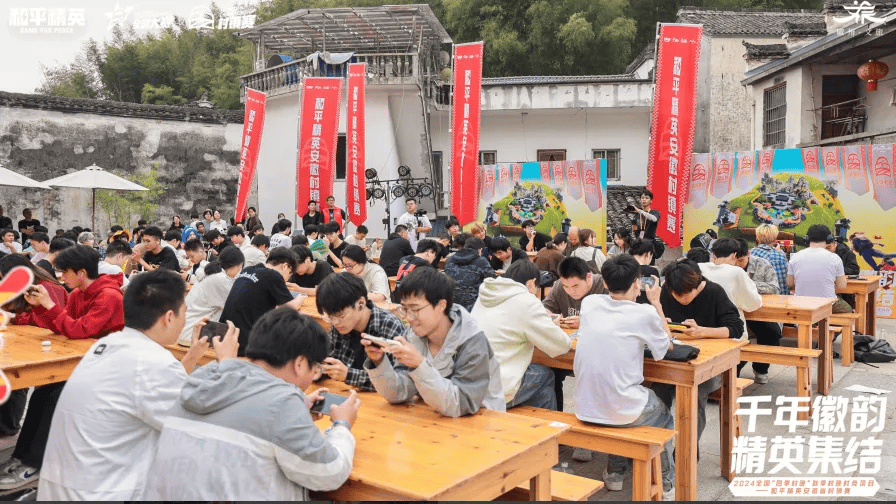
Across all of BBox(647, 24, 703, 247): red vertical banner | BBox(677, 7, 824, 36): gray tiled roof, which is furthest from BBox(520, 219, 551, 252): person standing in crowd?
BBox(677, 7, 824, 36): gray tiled roof

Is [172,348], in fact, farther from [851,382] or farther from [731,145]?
[731,145]

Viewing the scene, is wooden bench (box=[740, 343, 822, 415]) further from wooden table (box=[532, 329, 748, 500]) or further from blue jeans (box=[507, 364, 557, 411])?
blue jeans (box=[507, 364, 557, 411])

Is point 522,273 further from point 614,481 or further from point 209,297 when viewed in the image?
point 209,297

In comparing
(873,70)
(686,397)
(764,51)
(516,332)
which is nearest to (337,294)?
(516,332)

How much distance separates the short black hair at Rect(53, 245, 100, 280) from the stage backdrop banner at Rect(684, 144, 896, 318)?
9.84 m

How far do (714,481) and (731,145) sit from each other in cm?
1906

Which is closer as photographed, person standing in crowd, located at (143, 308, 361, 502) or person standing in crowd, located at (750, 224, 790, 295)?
person standing in crowd, located at (143, 308, 361, 502)

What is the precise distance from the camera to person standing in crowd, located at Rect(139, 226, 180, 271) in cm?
897

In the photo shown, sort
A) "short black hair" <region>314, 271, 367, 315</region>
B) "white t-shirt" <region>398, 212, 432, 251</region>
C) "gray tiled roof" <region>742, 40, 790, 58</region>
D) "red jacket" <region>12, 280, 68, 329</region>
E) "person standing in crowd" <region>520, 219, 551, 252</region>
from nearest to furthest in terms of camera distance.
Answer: "short black hair" <region>314, 271, 367, 315</region> < "red jacket" <region>12, 280, 68, 329</region> < "person standing in crowd" <region>520, 219, 551, 252</region> < "white t-shirt" <region>398, 212, 432, 251</region> < "gray tiled roof" <region>742, 40, 790, 58</region>

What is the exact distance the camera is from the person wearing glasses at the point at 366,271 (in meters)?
6.44

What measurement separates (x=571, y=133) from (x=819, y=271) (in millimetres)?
15247

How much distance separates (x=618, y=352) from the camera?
13.0ft

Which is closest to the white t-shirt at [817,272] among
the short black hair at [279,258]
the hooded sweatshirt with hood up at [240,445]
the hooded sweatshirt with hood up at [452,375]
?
the short black hair at [279,258]

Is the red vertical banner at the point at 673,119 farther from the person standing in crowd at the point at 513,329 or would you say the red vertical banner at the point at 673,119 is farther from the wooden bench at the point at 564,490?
the wooden bench at the point at 564,490
